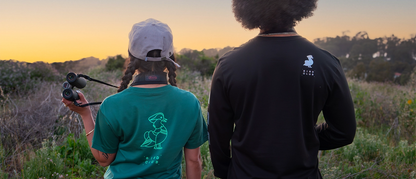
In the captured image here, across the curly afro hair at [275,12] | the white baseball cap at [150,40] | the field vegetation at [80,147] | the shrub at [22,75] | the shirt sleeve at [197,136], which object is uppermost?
the curly afro hair at [275,12]

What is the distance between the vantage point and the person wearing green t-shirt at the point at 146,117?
156 centimetres

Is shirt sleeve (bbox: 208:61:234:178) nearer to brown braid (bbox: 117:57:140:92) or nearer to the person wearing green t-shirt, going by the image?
the person wearing green t-shirt

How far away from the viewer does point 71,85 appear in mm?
1921

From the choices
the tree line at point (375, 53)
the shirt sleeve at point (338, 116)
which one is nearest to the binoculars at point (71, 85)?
the shirt sleeve at point (338, 116)

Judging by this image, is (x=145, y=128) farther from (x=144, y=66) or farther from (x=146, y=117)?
(x=144, y=66)

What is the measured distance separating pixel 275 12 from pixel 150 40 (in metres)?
0.76

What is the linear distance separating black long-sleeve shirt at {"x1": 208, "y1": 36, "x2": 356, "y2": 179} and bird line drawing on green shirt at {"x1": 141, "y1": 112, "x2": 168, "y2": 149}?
0.34 meters

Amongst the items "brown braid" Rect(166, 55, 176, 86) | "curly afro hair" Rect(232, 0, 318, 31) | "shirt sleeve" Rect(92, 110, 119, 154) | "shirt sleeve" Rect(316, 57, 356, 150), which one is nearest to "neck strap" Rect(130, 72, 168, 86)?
"brown braid" Rect(166, 55, 176, 86)

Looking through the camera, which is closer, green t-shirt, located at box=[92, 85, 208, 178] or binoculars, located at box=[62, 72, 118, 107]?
green t-shirt, located at box=[92, 85, 208, 178]

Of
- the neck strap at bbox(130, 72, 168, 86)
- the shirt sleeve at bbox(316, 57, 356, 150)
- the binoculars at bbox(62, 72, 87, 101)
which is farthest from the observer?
the binoculars at bbox(62, 72, 87, 101)

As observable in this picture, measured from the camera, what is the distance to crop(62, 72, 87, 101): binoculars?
172cm

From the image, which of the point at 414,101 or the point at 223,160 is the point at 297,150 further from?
the point at 414,101

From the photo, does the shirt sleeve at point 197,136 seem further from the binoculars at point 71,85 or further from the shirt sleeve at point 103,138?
the binoculars at point 71,85

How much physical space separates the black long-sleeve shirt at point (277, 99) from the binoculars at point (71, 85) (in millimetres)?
934
